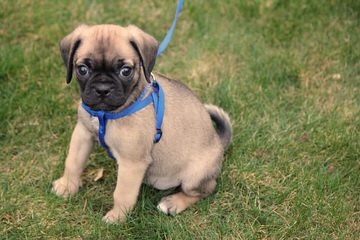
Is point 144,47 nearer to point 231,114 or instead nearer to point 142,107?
point 142,107

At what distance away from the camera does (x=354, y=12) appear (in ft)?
23.2

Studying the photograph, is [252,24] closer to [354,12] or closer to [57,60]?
[354,12]

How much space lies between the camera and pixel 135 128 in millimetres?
4141

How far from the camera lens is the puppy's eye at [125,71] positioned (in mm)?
3877

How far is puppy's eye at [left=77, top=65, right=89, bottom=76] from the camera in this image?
3.85 meters

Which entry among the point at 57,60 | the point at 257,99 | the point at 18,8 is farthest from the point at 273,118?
the point at 18,8

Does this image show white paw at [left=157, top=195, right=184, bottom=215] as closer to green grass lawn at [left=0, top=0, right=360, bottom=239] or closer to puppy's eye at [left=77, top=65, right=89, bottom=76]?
green grass lawn at [left=0, top=0, right=360, bottom=239]

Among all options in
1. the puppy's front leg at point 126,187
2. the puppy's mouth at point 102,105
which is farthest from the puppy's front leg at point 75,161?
the puppy's mouth at point 102,105

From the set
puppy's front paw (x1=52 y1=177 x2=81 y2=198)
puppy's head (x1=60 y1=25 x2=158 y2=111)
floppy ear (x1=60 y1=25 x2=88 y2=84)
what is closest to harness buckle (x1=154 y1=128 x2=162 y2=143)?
puppy's head (x1=60 y1=25 x2=158 y2=111)

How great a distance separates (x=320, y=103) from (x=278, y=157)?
3.29ft

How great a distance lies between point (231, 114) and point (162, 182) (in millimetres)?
1303

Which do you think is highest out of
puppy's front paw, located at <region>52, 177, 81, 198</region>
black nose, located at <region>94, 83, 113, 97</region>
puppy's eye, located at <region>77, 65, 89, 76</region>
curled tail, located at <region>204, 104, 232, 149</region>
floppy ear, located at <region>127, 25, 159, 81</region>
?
floppy ear, located at <region>127, 25, 159, 81</region>

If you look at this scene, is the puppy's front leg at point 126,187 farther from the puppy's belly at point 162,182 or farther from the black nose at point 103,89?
the black nose at point 103,89

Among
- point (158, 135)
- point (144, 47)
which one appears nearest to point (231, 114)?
point (158, 135)
